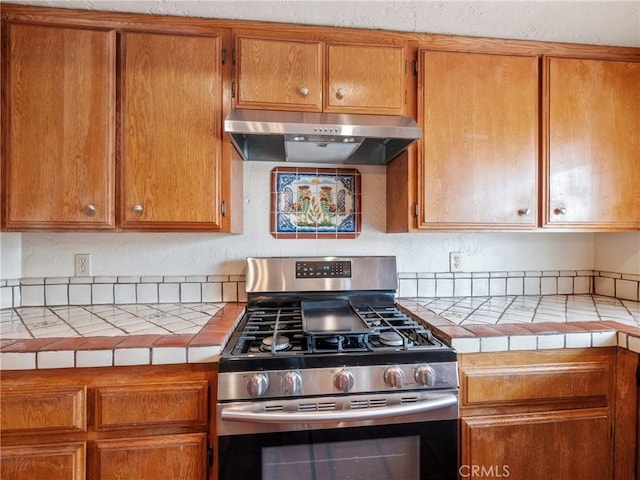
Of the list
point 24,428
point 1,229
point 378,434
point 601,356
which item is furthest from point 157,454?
point 601,356

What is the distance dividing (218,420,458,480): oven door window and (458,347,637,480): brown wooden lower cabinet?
12 centimetres

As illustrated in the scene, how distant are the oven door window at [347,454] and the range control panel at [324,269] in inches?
29.0

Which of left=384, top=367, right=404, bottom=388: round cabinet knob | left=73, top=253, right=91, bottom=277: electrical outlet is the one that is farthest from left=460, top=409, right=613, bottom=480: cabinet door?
left=73, top=253, right=91, bottom=277: electrical outlet

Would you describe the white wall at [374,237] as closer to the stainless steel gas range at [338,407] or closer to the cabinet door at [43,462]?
the stainless steel gas range at [338,407]

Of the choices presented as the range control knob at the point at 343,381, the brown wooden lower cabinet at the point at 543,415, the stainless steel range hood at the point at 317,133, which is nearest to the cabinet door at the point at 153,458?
the range control knob at the point at 343,381

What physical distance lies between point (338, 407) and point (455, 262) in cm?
111

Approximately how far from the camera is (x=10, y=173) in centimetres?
120

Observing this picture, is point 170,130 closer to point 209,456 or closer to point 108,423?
point 108,423

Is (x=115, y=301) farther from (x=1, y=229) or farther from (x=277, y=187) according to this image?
(x=277, y=187)

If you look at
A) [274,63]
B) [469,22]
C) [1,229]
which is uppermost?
[469,22]

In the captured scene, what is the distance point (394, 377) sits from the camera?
993 mm

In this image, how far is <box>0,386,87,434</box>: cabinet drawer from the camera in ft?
3.04

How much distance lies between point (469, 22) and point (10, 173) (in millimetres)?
1945

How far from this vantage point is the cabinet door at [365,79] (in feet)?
4.36
